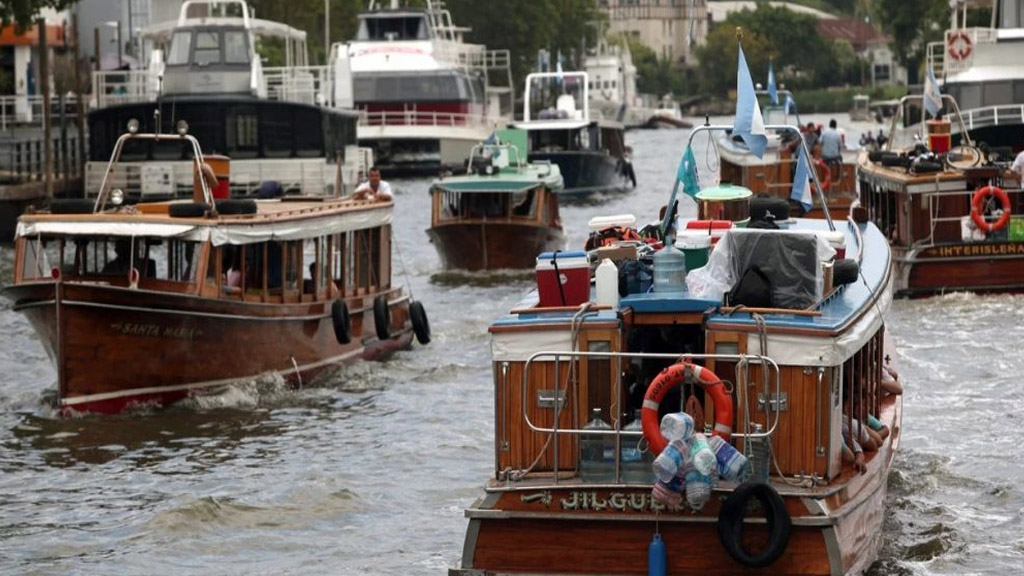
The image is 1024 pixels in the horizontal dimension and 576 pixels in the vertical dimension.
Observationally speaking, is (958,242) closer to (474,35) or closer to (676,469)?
(676,469)

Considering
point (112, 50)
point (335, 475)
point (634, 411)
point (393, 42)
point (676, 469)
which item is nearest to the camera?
point (676, 469)

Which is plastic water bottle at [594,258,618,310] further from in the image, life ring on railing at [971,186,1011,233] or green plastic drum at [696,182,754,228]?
life ring on railing at [971,186,1011,233]

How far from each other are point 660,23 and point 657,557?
82793 millimetres

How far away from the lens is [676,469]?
12.8m

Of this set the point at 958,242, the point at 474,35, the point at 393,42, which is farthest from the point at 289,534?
the point at 474,35

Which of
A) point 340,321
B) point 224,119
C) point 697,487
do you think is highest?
point 224,119

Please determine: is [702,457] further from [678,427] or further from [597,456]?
[597,456]

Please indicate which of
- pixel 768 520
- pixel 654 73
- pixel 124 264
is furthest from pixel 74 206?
pixel 654 73

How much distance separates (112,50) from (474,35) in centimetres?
2709

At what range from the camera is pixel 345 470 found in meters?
20.4

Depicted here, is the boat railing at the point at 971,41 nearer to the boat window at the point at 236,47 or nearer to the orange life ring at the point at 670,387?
the boat window at the point at 236,47

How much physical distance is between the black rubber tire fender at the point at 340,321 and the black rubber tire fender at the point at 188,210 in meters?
2.96

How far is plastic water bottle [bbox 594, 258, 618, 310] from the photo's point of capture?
14.1m

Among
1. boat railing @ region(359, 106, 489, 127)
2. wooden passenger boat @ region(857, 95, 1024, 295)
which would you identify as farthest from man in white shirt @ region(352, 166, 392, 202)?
boat railing @ region(359, 106, 489, 127)
